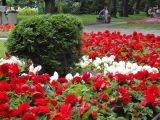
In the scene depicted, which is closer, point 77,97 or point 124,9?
point 77,97

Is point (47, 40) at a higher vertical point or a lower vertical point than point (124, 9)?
higher

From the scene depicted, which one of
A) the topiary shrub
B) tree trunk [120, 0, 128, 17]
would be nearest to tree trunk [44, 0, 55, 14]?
tree trunk [120, 0, 128, 17]

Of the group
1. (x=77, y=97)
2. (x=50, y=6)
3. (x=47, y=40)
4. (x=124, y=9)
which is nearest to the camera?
(x=77, y=97)

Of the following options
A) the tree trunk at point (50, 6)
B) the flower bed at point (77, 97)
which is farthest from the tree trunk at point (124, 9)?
the flower bed at point (77, 97)

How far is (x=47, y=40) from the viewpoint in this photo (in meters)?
6.90

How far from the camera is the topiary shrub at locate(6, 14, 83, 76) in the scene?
22.5ft

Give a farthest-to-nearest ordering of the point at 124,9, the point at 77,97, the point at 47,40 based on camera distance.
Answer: the point at 124,9
the point at 47,40
the point at 77,97

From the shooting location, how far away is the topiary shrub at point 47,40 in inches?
270

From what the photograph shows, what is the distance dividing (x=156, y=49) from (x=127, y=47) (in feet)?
2.25

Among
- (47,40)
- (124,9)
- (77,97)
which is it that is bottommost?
(124,9)

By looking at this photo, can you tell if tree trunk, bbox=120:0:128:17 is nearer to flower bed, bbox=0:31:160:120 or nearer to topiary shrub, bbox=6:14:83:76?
topiary shrub, bbox=6:14:83:76

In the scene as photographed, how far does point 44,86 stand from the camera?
203 inches

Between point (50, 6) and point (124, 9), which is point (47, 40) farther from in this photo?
point (124, 9)

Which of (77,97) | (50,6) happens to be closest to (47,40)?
(77,97)
